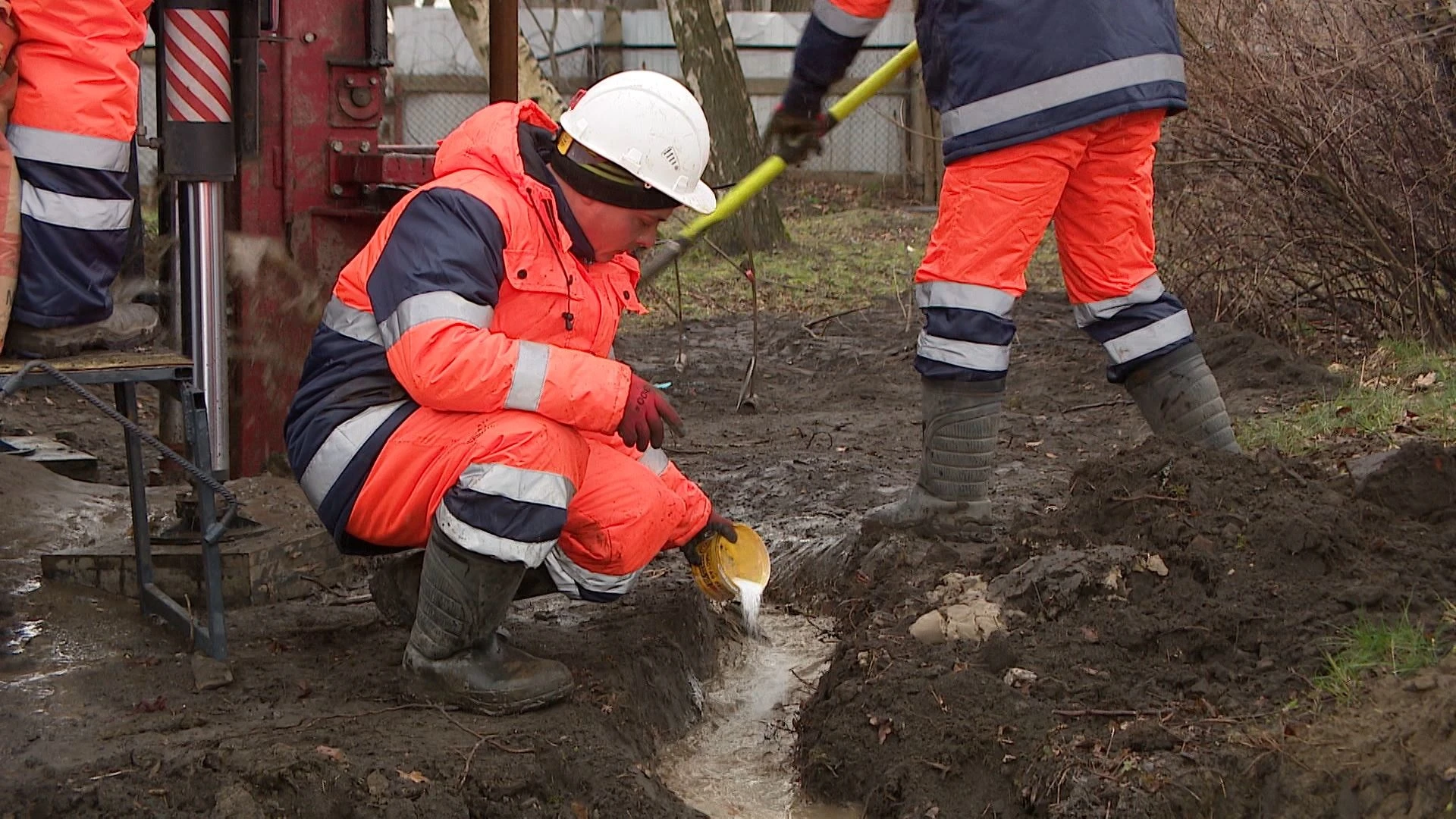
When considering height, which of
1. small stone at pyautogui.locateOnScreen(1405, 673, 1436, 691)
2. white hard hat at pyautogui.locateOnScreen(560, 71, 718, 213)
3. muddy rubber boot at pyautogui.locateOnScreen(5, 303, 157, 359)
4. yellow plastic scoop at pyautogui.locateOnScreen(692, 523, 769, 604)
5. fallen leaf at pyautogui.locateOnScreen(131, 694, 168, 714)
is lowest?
fallen leaf at pyautogui.locateOnScreen(131, 694, 168, 714)

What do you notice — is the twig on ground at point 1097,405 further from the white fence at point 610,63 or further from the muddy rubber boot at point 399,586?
the white fence at point 610,63

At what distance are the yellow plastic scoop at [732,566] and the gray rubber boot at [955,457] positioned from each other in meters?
0.60

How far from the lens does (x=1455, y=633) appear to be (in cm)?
304

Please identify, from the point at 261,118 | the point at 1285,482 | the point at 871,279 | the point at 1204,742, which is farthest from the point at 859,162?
the point at 1204,742

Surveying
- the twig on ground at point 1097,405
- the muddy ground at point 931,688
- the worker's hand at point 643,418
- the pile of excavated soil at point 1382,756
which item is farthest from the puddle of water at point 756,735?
the twig on ground at point 1097,405

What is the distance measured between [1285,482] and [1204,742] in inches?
44.3

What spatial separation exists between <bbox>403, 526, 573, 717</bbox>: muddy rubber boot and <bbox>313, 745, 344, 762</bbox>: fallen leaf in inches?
14.5

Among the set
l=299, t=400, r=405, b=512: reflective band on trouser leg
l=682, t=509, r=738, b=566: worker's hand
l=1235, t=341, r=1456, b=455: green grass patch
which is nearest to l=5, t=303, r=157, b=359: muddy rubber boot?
l=299, t=400, r=405, b=512: reflective band on trouser leg

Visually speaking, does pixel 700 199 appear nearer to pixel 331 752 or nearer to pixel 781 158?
pixel 781 158

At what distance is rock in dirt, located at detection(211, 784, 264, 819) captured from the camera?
2820mm

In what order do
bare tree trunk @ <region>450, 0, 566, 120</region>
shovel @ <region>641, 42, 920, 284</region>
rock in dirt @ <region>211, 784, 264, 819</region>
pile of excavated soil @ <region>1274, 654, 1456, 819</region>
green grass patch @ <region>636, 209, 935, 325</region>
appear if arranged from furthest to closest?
1. bare tree trunk @ <region>450, 0, 566, 120</region>
2. green grass patch @ <region>636, 209, 935, 325</region>
3. shovel @ <region>641, 42, 920, 284</region>
4. rock in dirt @ <region>211, 784, 264, 819</region>
5. pile of excavated soil @ <region>1274, 654, 1456, 819</region>

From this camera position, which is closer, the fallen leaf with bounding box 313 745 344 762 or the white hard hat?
the fallen leaf with bounding box 313 745 344 762

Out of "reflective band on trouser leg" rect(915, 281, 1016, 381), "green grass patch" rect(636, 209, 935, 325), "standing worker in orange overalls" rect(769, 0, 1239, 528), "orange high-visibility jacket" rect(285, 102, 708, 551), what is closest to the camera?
"orange high-visibility jacket" rect(285, 102, 708, 551)

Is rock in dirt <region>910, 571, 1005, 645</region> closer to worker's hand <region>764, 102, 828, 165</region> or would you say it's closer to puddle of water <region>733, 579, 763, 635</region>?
puddle of water <region>733, 579, 763, 635</region>
